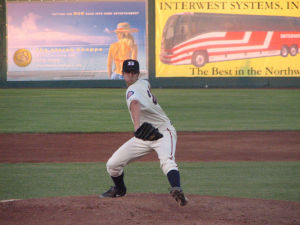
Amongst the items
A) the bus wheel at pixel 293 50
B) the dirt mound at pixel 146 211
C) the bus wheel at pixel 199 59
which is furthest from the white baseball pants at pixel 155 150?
the bus wheel at pixel 293 50

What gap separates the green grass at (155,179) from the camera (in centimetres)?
695

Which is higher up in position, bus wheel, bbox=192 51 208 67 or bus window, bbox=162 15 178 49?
bus window, bbox=162 15 178 49

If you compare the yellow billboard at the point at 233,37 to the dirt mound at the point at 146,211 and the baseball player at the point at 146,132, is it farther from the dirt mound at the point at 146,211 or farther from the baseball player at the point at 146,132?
the baseball player at the point at 146,132

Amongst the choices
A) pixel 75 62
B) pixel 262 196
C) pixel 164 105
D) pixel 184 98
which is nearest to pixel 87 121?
pixel 164 105

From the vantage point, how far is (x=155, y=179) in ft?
25.5

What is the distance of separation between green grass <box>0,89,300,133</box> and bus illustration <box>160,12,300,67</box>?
1613 mm

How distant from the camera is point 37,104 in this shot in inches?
754

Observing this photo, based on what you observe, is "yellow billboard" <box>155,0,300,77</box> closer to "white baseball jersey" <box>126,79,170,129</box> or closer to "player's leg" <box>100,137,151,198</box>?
→ "player's leg" <box>100,137,151,198</box>

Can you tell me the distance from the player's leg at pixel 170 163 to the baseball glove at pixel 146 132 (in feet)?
0.81

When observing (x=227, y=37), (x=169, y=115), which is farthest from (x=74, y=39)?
(x=169, y=115)

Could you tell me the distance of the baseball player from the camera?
17.7 ft

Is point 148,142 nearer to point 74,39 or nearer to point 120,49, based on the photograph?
point 120,49

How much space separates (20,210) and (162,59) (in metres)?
19.4

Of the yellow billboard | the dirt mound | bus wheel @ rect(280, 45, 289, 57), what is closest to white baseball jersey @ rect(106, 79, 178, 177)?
the dirt mound
